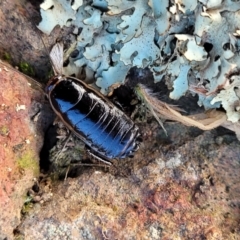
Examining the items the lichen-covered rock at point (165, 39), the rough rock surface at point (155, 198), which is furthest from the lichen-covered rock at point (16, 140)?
the lichen-covered rock at point (165, 39)

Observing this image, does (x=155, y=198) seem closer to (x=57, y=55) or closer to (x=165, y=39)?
(x=165, y=39)

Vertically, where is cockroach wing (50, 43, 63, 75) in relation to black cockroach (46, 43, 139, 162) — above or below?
above

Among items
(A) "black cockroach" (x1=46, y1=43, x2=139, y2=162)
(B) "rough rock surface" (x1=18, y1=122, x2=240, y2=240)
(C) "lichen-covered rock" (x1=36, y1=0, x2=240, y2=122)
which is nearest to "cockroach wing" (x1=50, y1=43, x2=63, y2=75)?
(A) "black cockroach" (x1=46, y1=43, x2=139, y2=162)

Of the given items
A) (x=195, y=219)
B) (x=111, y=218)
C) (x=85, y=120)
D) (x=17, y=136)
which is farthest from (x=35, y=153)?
(x=195, y=219)

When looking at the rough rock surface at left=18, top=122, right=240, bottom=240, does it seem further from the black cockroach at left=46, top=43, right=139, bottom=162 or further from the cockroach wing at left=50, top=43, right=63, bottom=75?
the cockroach wing at left=50, top=43, right=63, bottom=75

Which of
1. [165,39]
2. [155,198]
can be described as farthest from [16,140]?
[165,39]
